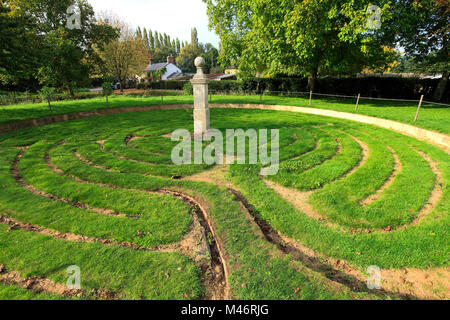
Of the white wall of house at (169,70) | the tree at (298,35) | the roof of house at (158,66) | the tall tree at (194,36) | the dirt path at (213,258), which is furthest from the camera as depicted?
the tall tree at (194,36)

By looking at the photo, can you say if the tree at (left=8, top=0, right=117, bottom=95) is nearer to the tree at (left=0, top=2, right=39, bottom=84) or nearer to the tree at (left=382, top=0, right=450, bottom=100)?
the tree at (left=0, top=2, right=39, bottom=84)

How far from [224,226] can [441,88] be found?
26545mm

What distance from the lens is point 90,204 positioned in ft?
15.9

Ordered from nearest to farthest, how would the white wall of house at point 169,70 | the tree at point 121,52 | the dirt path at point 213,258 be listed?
the dirt path at point 213,258 → the tree at point 121,52 → the white wall of house at point 169,70

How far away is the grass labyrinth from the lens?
2.95 m

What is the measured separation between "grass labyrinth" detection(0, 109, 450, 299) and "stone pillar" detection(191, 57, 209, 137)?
91.9 inches

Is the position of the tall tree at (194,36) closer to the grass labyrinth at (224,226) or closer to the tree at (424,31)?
the tree at (424,31)

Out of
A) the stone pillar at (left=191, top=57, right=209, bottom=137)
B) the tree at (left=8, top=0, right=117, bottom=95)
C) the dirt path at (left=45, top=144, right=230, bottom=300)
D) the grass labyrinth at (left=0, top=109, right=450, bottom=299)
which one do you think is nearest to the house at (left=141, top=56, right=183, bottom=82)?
→ the tree at (left=8, top=0, right=117, bottom=95)

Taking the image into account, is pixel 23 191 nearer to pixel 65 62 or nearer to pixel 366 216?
pixel 366 216

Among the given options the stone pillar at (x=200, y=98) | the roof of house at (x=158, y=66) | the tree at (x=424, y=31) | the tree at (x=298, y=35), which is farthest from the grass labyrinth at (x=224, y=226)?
the roof of house at (x=158, y=66)

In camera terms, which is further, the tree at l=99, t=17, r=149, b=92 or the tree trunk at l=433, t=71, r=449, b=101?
the tree at l=99, t=17, r=149, b=92

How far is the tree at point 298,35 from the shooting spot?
15273 millimetres

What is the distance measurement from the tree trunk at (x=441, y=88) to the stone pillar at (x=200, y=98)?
74.6 feet

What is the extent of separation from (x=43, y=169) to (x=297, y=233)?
7282mm
